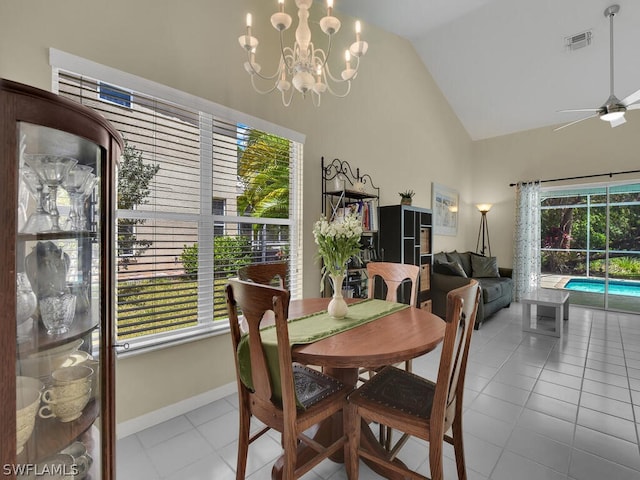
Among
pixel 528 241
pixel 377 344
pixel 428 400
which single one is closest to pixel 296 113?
pixel 377 344

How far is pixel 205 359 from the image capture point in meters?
2.21

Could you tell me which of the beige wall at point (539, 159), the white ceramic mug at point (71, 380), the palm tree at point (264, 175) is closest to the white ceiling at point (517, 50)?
the beige wall at point (539, 159)

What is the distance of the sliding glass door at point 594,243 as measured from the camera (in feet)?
16.2

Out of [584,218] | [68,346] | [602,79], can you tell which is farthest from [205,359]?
[584,218]

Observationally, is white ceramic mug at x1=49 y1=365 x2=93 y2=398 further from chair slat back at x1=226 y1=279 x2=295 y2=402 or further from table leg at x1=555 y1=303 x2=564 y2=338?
table leg at x1=555 y1=303 x2=564 y2=338

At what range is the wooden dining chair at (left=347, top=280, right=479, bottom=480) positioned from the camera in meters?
1.12

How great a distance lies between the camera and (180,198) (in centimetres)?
210

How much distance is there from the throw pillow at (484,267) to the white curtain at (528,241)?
0.68m

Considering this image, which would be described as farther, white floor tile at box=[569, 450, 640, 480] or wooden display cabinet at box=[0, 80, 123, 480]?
white floor tile at box=[569, 450, 640, 480]

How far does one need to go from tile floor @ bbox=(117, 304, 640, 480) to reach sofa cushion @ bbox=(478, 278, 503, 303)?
1.13 metres

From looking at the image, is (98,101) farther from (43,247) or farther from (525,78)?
(525,78)

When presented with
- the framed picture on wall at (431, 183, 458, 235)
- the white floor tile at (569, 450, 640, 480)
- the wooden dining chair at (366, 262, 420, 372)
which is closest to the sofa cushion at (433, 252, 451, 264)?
the framed picture on wall at (431, 183, 458, 235)

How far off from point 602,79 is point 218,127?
5.46 m

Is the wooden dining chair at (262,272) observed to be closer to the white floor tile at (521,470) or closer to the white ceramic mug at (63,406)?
the white ceramic mug at (63,406)
